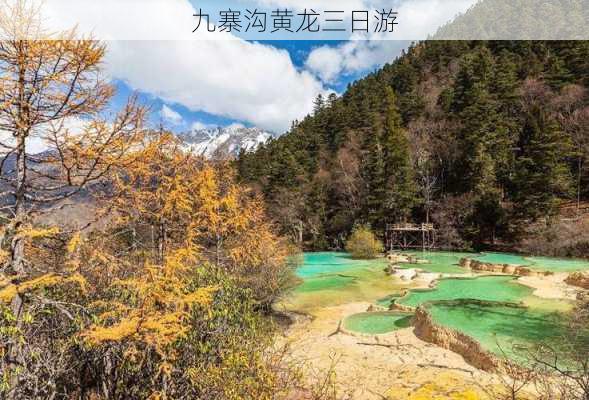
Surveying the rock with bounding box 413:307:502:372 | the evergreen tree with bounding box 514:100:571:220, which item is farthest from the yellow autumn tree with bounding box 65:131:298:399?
the evergreen tree with bounding box 514:100:571:220

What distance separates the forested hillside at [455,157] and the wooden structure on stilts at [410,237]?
3.31 feet

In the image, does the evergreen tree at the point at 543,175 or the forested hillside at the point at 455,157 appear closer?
the evergreen tree at the point at 543,175

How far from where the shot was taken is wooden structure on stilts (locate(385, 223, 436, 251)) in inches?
1119

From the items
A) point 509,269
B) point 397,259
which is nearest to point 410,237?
point 397,259

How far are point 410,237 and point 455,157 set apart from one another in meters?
7.82

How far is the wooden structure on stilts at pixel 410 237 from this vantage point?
93.2 ft

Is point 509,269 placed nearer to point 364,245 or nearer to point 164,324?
point 364,245

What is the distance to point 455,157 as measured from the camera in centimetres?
3228

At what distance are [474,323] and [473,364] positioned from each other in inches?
91.1

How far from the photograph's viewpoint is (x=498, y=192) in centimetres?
2675

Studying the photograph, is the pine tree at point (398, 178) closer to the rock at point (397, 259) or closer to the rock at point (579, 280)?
the rock at point (397, 259)

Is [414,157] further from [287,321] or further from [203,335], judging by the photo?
[203,335]

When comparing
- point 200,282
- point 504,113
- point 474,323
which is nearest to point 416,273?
point 474,323

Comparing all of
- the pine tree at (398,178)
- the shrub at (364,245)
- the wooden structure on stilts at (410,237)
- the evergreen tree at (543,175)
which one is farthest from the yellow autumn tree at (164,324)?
the pine tree at (398,178)
